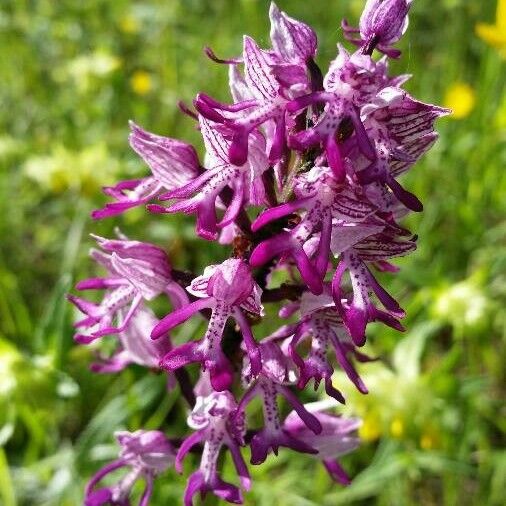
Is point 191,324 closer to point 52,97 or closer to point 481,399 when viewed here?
point 481,399

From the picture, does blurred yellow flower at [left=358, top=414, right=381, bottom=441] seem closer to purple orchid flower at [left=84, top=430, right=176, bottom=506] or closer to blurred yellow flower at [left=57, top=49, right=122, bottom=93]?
purple orchid flower at [left=84, top=430, right=176, bottom=506]

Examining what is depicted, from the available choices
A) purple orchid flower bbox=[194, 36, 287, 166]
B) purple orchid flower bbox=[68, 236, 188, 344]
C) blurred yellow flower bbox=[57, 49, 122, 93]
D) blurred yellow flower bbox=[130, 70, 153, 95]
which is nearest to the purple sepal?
purple orchid flower bbox=[68, 236, 188, 344]

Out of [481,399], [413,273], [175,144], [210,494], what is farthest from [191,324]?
[175,144]

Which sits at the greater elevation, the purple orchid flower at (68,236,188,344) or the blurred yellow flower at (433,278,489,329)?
the purple orchid flower at (68,236,188,344)

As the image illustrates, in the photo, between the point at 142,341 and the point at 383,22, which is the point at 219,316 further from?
the point at 383,22

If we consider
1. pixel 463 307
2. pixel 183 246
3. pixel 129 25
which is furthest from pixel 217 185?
pixel 129 25

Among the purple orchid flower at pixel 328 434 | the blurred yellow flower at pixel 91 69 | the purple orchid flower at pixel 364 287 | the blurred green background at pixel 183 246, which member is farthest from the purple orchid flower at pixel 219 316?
the blurred yellow flower at pixel 91 69
